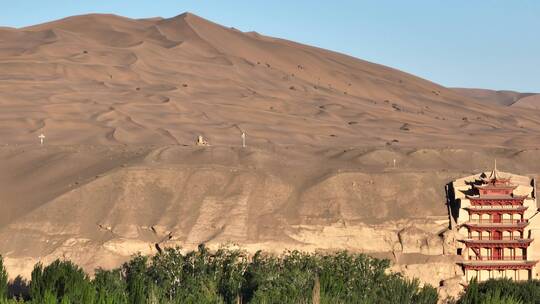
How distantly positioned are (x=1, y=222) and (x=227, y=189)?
10.8m

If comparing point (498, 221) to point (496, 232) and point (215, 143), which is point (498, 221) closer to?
point (496, 232)

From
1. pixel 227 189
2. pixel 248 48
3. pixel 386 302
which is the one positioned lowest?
pixel 386 302

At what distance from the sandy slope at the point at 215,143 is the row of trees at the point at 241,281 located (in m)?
5.35

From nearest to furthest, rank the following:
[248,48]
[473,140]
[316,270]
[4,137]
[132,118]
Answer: [316,270] → [4,137] → [132,118] → [473,140] → [248,48]

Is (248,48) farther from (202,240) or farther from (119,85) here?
(202,240)

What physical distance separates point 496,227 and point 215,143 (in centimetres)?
3484

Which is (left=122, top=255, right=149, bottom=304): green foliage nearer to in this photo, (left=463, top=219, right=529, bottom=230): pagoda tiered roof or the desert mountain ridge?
(left=463, top=219, right=529, bottom=230): pagoda tiered roof

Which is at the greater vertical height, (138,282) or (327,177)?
(327,177)

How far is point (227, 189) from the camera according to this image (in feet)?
193

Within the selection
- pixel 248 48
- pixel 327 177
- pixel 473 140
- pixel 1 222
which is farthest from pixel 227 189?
pixel 248 48

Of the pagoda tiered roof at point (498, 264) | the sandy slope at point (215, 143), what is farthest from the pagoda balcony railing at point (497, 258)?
the sandy slope at point (215, 143)

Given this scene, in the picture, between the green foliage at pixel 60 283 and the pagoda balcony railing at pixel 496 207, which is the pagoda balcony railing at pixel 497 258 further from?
the green foliage at pixel 60 283

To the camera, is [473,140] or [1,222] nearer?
A: [1,222]

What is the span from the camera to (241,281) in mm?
44375
